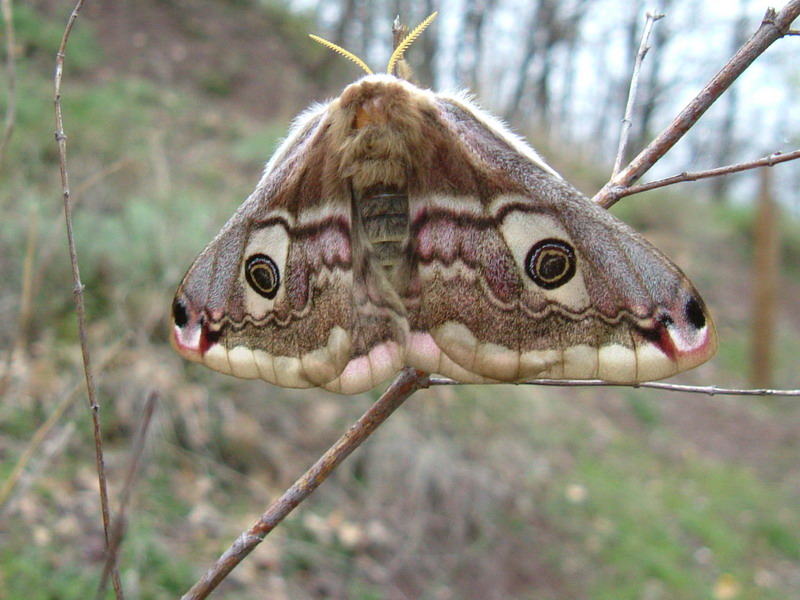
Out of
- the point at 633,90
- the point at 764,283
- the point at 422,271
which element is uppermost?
the point at 633,90

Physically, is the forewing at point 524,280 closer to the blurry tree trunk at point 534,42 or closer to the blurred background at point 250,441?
the blurred background at point 250,441

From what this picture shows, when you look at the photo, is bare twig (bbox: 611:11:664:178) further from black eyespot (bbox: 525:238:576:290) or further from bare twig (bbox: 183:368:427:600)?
bare twig (bbox: 183:368:427:600)

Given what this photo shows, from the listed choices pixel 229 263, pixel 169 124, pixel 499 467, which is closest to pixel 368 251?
pixel 229 263

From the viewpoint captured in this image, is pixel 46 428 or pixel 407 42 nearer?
pixel 407 42

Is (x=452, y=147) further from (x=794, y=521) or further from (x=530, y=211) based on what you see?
(x=794, y=521)

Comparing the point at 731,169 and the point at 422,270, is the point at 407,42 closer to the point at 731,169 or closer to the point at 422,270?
the point at 422,270

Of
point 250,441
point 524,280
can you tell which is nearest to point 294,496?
point 524,280
